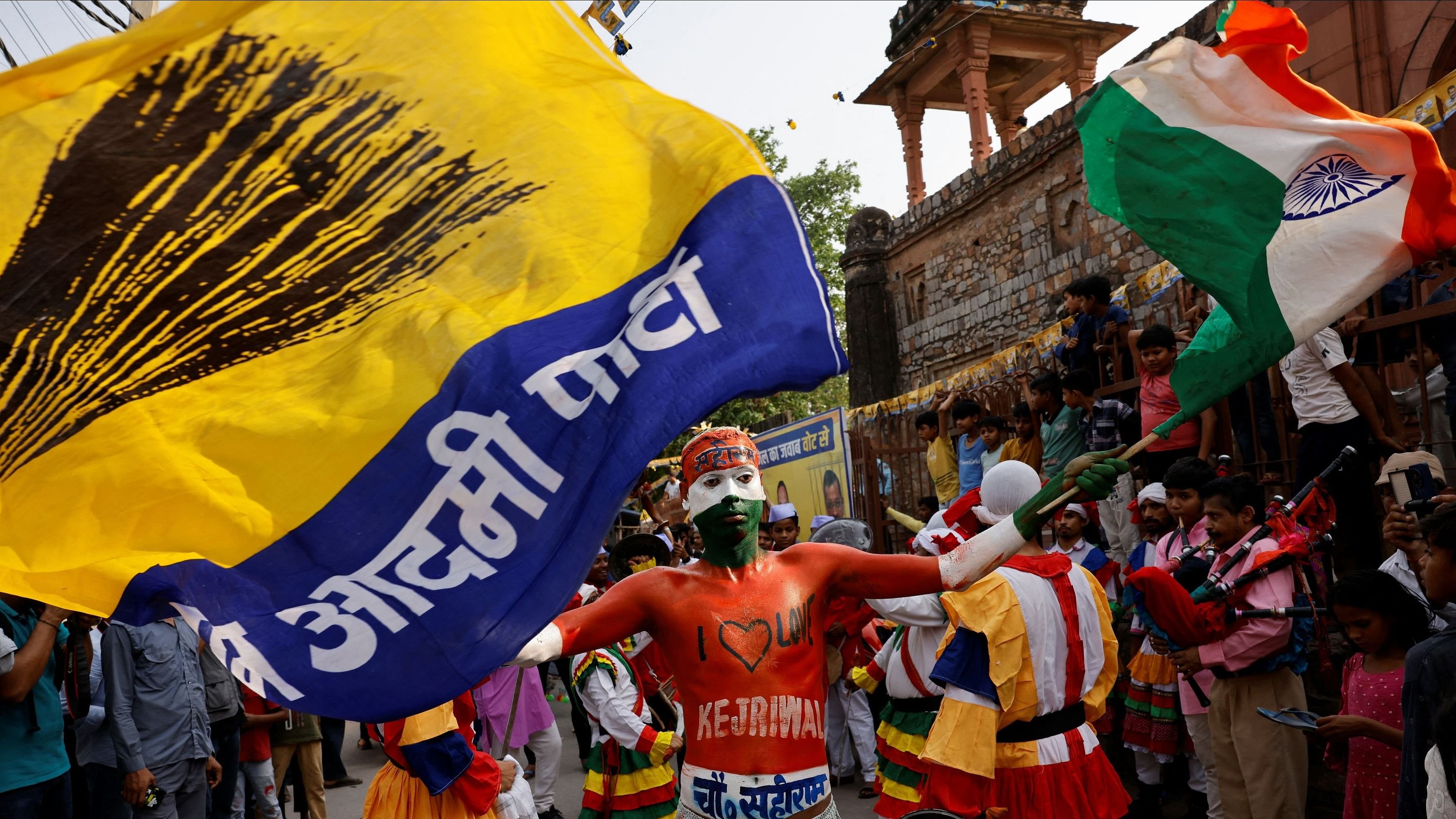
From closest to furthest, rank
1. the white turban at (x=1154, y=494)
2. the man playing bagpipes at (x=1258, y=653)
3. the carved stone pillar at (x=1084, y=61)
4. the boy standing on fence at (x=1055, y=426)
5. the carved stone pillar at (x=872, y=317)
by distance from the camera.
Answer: the man playing bagpipes at (x=1258, y=653) → the white turban at (x=1154, y=494) → the boy standing on fence at (x=1055, y=426) → the carved stone pillar at (x=1084, y=61) → the carved stone pillar at (x=872, y=317)

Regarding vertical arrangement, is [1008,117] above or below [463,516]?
above

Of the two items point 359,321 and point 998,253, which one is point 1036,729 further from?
point 998,253

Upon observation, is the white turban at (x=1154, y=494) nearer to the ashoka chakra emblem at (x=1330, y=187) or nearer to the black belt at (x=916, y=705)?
the black belt at (x=916, y=705)

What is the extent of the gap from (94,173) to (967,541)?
104 inches

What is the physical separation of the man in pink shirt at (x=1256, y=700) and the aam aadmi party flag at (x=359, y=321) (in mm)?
3458

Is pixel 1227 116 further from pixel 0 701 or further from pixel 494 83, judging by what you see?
pixel 0 701

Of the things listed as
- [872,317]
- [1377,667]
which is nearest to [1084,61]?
[872,317]

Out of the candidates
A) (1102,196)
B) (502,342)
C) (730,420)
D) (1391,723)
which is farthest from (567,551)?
(730,420)

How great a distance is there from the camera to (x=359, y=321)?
288 centimetres

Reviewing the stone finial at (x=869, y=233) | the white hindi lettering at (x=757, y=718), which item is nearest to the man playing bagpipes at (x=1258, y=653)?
the white hindi lettering at (x=757, y=718)

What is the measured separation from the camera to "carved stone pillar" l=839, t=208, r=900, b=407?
19.8m

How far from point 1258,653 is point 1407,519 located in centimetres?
105

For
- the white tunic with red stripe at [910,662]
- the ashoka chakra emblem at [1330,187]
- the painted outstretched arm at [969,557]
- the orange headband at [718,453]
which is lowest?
the white tunic with red stripe at [910,662]

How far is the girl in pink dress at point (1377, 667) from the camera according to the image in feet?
14.1
